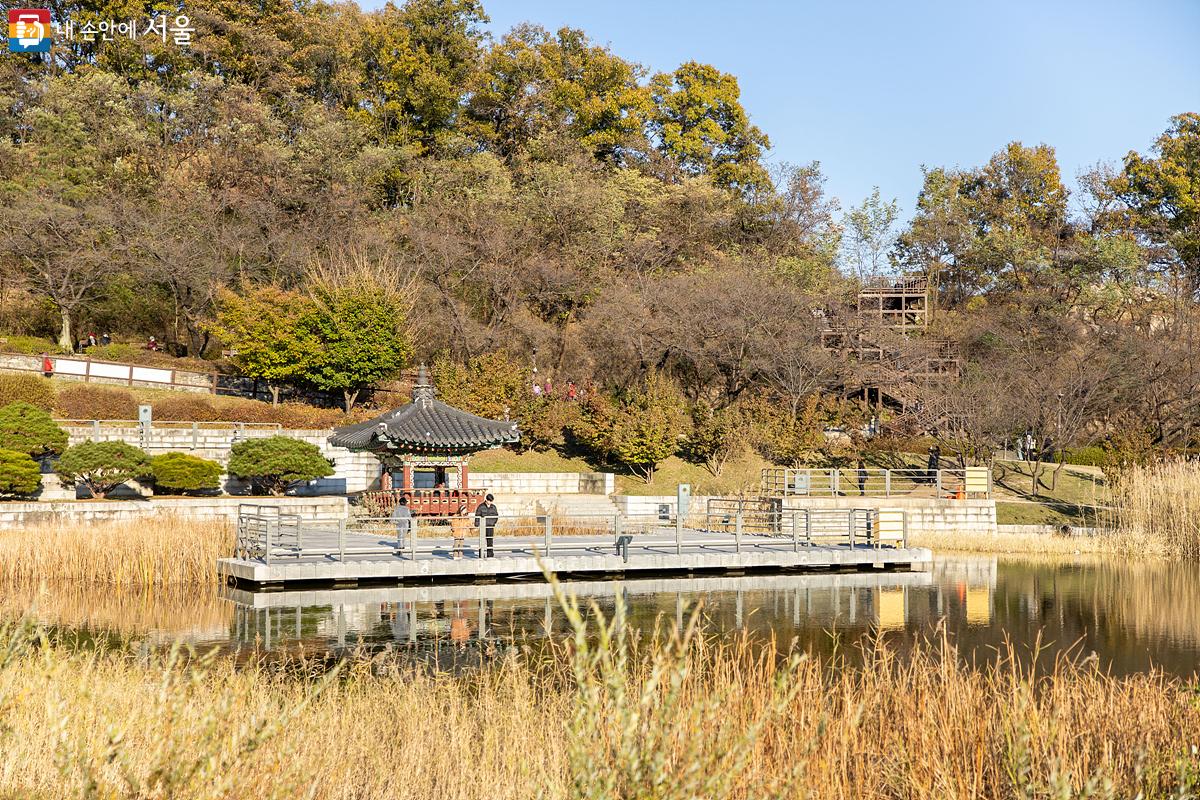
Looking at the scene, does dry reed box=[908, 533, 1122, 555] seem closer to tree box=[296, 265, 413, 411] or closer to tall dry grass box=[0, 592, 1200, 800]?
tree box=[296, 265, 413, 411]

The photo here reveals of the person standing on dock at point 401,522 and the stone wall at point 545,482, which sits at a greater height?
the stone wall at point 545,482

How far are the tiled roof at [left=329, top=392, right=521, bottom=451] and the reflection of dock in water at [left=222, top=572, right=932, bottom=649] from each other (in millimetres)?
5993

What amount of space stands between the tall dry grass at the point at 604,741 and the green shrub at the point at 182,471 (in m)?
19.8

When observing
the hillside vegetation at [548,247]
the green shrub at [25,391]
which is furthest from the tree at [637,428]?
the green shrub at [25,391]

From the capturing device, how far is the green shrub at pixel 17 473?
26281 mm

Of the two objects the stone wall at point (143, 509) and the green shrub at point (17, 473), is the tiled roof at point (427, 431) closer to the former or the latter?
the stone wall at point (143, 509)

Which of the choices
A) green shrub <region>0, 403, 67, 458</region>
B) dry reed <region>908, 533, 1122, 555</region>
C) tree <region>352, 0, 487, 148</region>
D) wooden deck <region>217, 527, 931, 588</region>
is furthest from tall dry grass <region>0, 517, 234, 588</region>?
tree <region>352, 0, 487, 148</region>

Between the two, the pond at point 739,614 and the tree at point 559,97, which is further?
the tree at point 559,97

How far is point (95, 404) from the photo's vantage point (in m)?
34.9

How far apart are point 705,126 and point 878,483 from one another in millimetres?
26062

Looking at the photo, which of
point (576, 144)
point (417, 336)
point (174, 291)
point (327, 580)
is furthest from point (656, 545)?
point (576, 144)

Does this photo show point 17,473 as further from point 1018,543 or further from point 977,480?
point 977,480

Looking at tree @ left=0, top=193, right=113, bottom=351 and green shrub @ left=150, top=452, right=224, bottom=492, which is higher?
tree @ left=0, top=193, right=113, bottom=351

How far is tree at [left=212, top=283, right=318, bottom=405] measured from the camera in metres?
38.8
